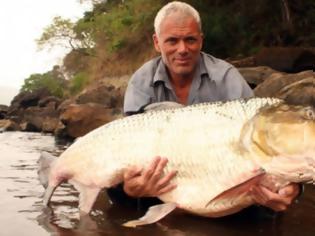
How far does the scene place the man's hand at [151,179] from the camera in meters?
3.53

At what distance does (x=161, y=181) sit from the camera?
3.58 meters

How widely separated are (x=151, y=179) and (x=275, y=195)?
801 millimetres

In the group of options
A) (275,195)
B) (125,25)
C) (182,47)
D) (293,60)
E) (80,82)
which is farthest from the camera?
(80,82)

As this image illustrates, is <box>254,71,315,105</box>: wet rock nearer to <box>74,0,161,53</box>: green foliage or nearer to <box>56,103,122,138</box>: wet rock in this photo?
<box>56,103,122,138</box>: wet rock

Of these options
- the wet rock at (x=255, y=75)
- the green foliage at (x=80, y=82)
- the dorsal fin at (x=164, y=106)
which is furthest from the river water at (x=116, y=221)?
the green foliage at (x=80, y=82)

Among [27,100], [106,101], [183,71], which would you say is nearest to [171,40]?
[183,71]

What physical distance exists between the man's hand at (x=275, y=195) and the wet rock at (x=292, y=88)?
590cm

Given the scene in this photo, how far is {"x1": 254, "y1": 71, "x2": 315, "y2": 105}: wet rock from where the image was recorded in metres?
9.57

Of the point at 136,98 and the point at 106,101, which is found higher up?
the point at 106,101

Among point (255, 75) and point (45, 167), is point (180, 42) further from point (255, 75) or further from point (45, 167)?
point (255, 75)

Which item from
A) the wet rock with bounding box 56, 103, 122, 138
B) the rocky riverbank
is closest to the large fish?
the rocky riverbank

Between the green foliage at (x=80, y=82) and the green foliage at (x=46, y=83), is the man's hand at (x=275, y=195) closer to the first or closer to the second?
the green foliage at (x=80, y=82)

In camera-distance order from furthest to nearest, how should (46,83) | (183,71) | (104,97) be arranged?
(46,83) < (104,97) < (183,71)

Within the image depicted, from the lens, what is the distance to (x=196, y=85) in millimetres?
4586
